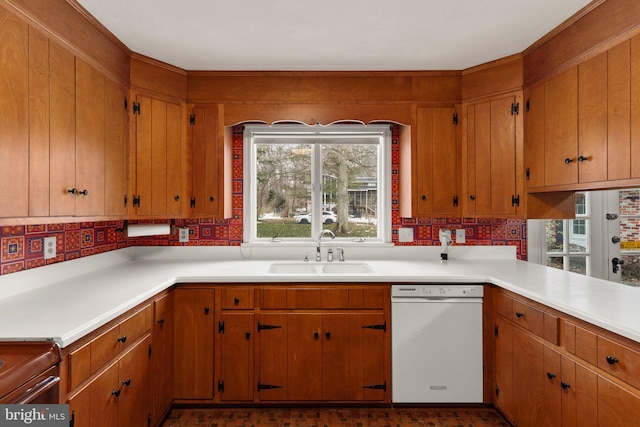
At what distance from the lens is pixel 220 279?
230 centimetres

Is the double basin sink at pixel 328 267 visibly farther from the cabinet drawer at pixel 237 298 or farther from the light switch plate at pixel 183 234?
the light switch plate at pixel 183 234

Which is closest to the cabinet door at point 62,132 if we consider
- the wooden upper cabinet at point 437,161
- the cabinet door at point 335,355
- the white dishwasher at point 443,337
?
the cabinet door at point 335,355

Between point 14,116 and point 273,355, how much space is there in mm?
1777

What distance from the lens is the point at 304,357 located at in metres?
2.34

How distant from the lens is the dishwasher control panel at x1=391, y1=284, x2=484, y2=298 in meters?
2.32

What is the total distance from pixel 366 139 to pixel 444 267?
1.20m

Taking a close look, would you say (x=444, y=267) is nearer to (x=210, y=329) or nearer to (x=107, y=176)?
(x=210, y=329)

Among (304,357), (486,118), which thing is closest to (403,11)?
(486,118)

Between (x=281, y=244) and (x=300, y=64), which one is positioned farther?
(x=281, y=244)

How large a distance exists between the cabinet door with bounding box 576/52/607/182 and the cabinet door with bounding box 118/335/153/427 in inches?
96.8

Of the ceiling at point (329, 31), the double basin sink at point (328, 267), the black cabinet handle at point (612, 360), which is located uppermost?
the ceiling at point (329, 31)

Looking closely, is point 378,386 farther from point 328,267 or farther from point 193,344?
point 193,344

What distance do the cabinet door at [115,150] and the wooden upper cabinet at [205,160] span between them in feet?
1.53

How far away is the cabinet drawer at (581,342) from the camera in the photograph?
152cm
